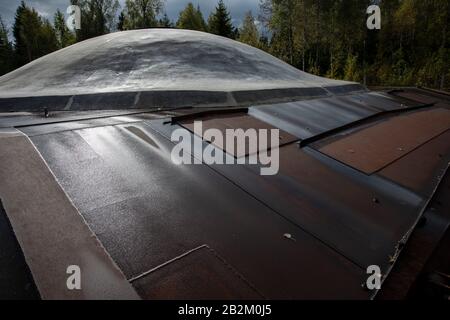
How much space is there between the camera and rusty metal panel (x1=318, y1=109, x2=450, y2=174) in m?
3.61

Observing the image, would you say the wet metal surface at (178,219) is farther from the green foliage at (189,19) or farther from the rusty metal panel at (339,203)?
the green foliage at (189,19)

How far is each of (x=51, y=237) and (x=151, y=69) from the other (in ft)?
19.8

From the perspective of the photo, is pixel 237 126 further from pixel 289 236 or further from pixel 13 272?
pixel 13 272

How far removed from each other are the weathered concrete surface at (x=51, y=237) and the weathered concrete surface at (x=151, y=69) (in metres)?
3.68

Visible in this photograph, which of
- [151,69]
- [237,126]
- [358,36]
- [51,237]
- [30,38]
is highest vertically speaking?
[30,38]

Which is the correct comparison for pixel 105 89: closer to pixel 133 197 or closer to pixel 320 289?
pixel 133 197

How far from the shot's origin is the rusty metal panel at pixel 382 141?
3609 mm

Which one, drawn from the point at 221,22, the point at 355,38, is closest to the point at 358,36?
the point at 355,38

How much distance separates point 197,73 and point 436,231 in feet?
20.2

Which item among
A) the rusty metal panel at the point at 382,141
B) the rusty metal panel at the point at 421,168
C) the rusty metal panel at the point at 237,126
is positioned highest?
the rusty metal panel at the point at 237,126

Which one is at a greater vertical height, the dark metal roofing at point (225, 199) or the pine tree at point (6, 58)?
the pine tree at point (6, 58)

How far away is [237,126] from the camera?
159 inches

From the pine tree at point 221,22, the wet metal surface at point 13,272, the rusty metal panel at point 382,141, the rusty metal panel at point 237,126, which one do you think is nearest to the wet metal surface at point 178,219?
the wet metal surface at point 13,272

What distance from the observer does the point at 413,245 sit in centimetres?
227
